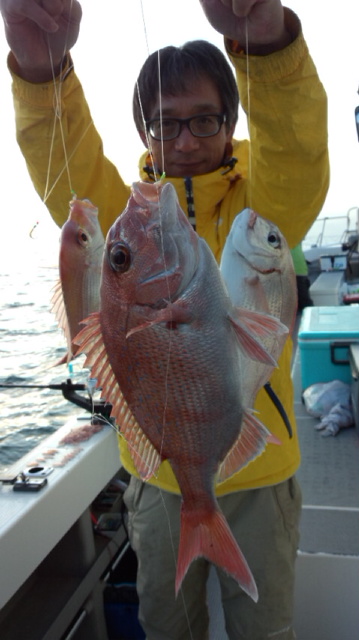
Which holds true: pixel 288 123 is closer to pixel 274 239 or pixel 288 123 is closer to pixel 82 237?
pixel 274 239

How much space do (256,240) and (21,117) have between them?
2.86 feet

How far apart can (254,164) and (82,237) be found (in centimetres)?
62

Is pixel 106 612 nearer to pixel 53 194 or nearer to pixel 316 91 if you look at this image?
pixel 53 194

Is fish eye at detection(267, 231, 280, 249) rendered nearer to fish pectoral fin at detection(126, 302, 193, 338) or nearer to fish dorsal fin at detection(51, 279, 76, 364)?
fish pectoral fin at detection(126, 302, 193, 338)

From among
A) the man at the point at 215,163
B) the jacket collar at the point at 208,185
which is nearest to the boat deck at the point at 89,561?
the man at the point at 215,163

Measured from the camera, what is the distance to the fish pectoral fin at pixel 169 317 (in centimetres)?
125

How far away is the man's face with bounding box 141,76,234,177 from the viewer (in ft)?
5.75

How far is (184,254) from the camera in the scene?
4.12ft

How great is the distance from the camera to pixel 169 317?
1256mm

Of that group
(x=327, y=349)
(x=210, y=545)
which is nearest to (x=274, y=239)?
(x=210, y=545)

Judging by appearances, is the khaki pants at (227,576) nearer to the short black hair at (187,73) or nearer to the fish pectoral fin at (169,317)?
the fish pectoral fin at (169,317)

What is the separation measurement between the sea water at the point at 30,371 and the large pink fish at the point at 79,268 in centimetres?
11

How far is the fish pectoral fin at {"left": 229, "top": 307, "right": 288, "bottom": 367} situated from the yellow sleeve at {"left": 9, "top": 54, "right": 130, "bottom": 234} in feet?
2.41

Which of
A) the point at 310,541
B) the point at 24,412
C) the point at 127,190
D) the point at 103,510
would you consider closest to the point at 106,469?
the point at 103,510
